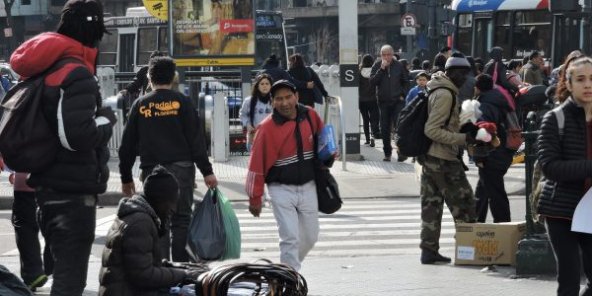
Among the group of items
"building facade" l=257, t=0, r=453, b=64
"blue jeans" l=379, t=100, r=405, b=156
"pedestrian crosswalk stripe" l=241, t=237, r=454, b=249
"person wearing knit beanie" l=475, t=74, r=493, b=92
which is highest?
"person wearing knit beanie" l=475, t=74, r=493, b=92

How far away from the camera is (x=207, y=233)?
29.1ft

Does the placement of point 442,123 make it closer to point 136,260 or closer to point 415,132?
point 415,132

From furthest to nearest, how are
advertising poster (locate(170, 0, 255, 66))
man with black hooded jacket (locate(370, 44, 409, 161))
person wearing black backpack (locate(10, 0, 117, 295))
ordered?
1. man with black hooded jacket (locate(370, 44, 409, 161))
2. advertising poster (locate(170, 0, 255, 66))
3. person wearing black backpack (locate(10, 0, 117, 295))

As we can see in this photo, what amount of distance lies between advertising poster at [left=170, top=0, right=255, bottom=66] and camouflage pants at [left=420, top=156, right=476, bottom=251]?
985 cm

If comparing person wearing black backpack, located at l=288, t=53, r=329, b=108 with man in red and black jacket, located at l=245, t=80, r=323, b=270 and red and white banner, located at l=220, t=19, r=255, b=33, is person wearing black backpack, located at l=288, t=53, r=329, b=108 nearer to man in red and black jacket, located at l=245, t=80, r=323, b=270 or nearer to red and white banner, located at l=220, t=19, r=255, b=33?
red and white banner, located at l=220, t=19, r=255, b=33

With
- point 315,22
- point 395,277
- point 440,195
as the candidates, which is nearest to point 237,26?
point 440,195

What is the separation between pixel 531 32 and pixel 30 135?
84.2 ft

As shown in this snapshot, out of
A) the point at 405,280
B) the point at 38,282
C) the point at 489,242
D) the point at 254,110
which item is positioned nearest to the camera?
the point at 38,282

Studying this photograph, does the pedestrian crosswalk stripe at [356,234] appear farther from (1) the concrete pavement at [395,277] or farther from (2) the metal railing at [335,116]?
(2) the metal railing at [335,116]

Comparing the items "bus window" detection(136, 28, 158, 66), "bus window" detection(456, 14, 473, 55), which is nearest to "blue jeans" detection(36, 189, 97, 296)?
"bus window" detection(136, 28, 158, 66)

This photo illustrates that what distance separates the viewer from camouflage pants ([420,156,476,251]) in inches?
443

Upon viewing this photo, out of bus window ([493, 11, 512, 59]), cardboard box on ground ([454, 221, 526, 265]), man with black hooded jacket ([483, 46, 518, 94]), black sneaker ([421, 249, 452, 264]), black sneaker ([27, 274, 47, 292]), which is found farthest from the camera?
bus window ([493, 11, 512, 59])

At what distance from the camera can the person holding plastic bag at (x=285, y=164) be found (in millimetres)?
9461

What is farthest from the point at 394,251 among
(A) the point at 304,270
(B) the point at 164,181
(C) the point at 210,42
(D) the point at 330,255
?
(C) the point at 210,42
